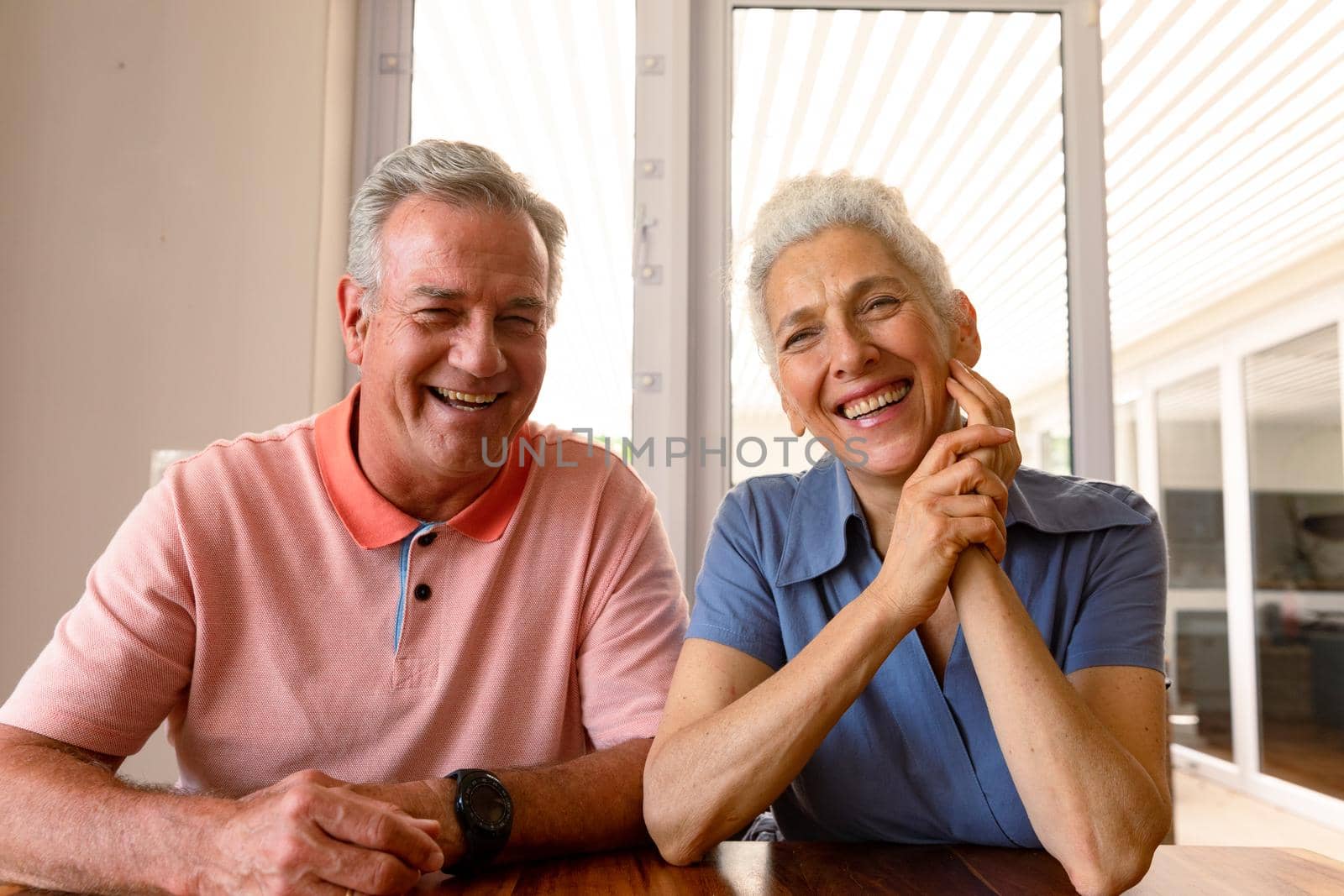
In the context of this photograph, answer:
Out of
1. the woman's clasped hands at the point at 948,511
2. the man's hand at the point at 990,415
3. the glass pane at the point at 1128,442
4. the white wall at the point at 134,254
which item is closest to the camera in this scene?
the woman's clasped hands at the point at 948,511

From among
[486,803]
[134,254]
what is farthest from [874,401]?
[134,254]

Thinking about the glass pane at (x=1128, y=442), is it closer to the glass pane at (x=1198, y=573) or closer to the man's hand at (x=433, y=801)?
the glass pane at (x=1198, y=573)

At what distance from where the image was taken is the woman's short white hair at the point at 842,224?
1.43 meters

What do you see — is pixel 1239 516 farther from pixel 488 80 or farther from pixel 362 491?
pixel 362 491

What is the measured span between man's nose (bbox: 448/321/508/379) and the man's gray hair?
169mm

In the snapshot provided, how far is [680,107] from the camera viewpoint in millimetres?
2693

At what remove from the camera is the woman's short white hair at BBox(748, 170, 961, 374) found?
56.5 inches

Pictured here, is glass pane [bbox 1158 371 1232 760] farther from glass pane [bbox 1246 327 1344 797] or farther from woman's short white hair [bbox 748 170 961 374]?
woman's short white hair [bbox 748 170 961 374]

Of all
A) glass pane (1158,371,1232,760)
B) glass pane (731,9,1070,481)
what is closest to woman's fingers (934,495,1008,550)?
glass pane (731,9,1070,481)

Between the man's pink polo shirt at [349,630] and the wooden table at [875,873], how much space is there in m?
0.29

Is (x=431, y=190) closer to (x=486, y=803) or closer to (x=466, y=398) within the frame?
(x=466, y=398)

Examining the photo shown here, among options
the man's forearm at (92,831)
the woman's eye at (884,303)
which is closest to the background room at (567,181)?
the woman's eye at (884,303)

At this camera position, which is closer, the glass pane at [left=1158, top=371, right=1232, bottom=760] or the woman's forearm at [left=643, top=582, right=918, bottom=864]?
the woman's forearm at [left=643, top=582, right=918, bottom=864]

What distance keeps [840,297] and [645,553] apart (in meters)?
0.50
